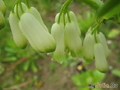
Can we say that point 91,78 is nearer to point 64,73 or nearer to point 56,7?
point 64,73

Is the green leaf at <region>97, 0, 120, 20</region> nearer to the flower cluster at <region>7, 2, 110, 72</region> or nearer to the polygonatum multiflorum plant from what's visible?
the polygonatum multiflorum plant

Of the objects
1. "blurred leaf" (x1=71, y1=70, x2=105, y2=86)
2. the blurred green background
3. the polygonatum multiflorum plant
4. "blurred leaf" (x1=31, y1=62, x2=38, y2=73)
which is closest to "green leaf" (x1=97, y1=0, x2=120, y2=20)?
the polygonatum multiflorum plant

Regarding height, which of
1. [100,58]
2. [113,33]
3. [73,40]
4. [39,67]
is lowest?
[39,67]

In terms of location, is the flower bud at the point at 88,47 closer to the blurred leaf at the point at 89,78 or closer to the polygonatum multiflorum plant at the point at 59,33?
the polygonatum multiflorum plant at the point at 59,33

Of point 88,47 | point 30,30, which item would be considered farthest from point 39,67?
point 30,30

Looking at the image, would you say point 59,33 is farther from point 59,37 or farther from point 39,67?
point 39,67

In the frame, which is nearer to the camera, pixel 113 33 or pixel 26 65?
pixel 113 33

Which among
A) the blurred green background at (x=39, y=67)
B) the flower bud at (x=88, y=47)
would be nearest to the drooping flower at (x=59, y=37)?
the flower bud at (x=88, y=47)
